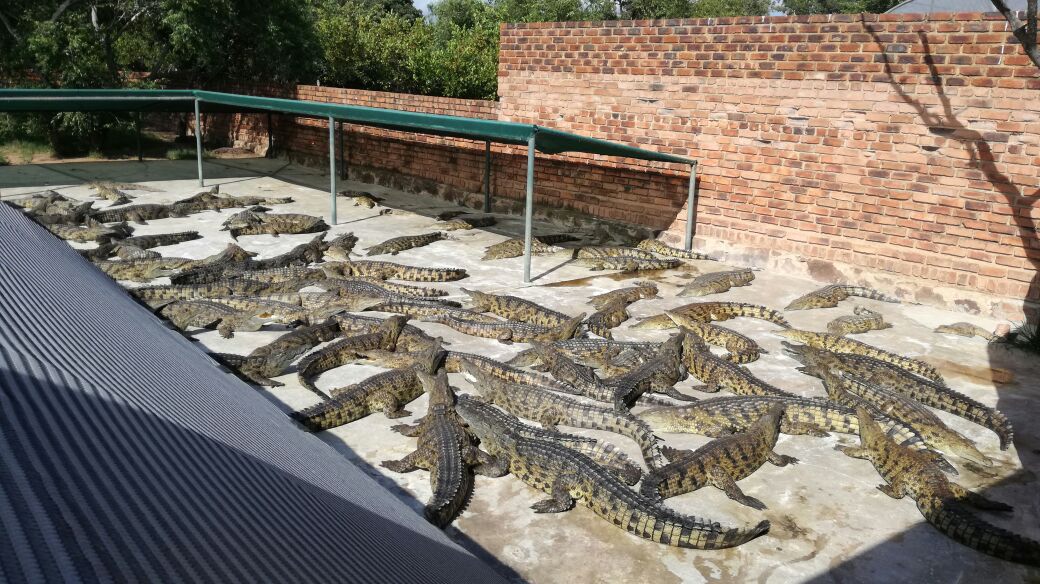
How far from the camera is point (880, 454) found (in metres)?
4.59

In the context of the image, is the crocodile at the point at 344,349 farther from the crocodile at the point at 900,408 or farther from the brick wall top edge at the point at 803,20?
the brick wall top edge at the point at 803,20

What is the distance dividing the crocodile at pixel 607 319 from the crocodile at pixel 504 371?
1254 mm

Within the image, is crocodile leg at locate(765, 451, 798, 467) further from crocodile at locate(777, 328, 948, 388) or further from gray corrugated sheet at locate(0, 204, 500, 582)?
gray corrugated sheet at locate(0, 204, 500, 582)

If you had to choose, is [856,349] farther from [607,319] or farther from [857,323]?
[607,319]

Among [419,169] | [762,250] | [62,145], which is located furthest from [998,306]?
[62,145]

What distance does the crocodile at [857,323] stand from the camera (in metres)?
7.04

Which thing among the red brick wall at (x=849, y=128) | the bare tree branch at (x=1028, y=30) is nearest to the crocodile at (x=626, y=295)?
the red brick wall at (x=849, y=128)

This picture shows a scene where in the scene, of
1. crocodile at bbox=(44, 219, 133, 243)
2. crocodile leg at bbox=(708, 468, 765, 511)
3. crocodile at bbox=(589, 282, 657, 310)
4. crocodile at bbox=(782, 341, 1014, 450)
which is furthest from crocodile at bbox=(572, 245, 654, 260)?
crocodile at bbox=(44, 219, 133, 243)

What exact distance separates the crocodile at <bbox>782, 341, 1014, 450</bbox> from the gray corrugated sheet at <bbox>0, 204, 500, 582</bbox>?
407 cm

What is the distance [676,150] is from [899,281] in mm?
3343

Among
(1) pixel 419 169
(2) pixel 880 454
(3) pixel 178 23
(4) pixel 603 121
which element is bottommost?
(2) pixel 880 454

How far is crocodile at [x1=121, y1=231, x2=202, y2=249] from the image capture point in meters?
9.26

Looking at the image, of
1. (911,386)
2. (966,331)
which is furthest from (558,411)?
(966,331)

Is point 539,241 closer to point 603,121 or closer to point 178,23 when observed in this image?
point 603,121
